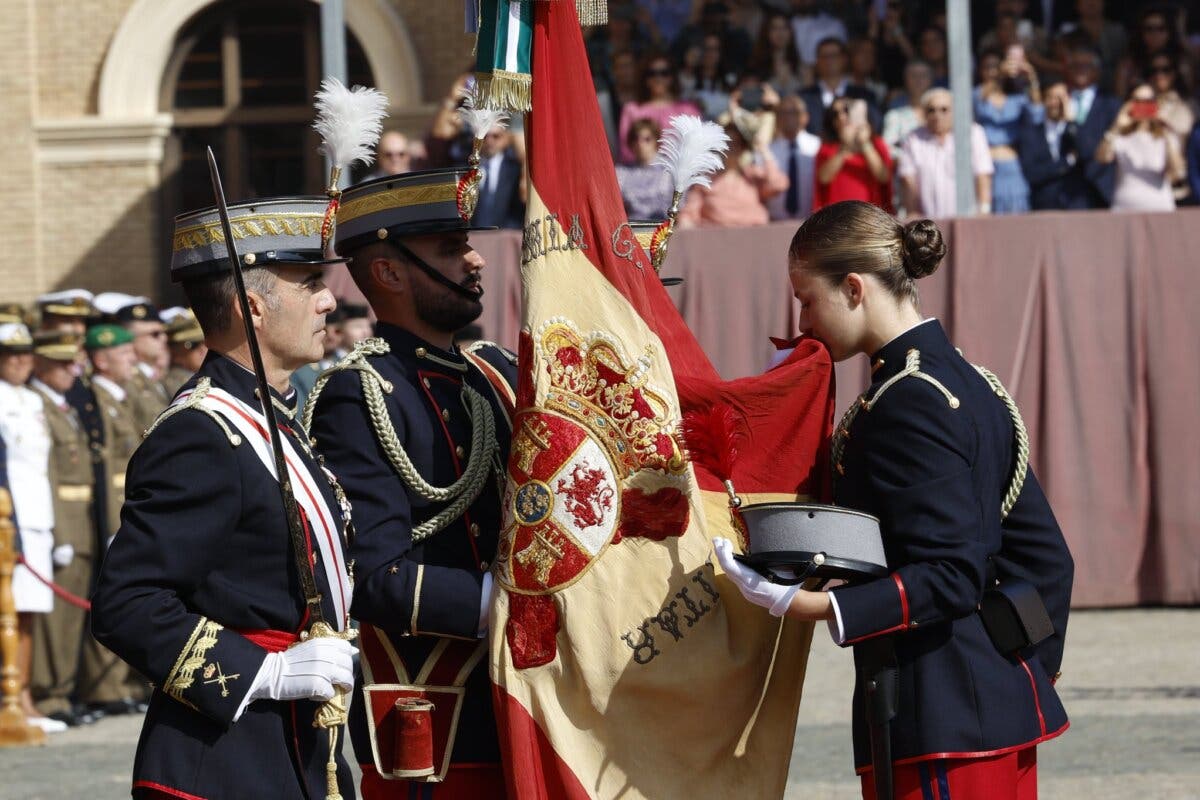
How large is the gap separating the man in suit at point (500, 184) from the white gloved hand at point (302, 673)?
8905 millimetres

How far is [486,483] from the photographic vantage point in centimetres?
407

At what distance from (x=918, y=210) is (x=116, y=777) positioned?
656cm

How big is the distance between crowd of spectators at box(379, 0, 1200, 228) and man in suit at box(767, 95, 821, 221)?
0.01 meters

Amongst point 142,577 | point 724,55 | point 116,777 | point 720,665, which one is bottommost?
point 116,777

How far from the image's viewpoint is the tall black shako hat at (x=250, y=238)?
12.1 feet

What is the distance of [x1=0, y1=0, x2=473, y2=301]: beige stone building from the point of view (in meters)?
18.4

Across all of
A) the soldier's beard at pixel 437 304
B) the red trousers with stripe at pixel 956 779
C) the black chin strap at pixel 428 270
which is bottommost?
the red trousers with stripe at pixel 956 779

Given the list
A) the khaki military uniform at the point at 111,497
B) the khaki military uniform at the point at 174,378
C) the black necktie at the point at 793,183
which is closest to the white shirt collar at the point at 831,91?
the black necktie at the point at 793,183

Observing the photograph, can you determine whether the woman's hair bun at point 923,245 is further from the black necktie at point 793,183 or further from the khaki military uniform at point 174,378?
the black necktie at point 793,183

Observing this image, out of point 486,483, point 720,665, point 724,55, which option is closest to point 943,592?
point 720,665

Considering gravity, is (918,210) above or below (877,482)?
above

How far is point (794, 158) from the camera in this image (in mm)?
12602

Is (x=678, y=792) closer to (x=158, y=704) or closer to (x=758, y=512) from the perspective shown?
(x=758, y=512)

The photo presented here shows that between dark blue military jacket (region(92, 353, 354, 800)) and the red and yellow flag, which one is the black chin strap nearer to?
the red and yellow flag
